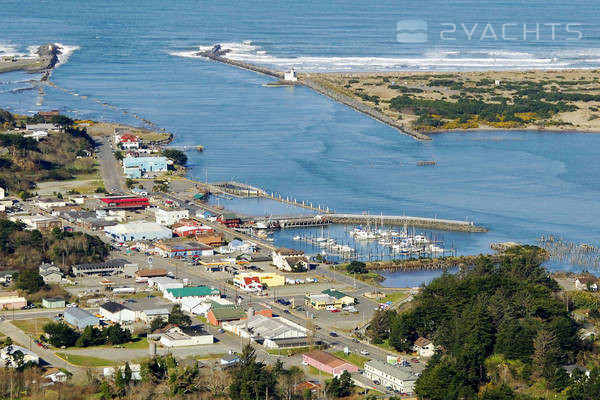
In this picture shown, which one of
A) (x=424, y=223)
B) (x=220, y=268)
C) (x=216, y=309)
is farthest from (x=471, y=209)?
(x=216, y=309)

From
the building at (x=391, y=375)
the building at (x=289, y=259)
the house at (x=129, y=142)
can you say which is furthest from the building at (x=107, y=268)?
the house at (x=129, y=142)

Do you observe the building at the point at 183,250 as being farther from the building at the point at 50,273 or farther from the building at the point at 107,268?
the building at the point at 50,273

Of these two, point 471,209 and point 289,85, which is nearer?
point 471,209

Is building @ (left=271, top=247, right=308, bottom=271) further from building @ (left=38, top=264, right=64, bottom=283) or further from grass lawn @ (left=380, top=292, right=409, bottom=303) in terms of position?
building @ (left=38, top=264, right=64, bottom=283)

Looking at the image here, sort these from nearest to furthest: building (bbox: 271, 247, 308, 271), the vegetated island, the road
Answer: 1. building (bbox: 271, 247, 308, 271)
2. the road
3. the vegetated island

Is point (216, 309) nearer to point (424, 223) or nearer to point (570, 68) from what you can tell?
point (424, 223)

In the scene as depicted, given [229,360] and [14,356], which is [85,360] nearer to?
[14,356]

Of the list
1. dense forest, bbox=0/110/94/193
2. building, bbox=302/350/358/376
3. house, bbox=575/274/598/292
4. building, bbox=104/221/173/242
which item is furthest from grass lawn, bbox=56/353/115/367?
dense forest, bbox=0/110/94/193
